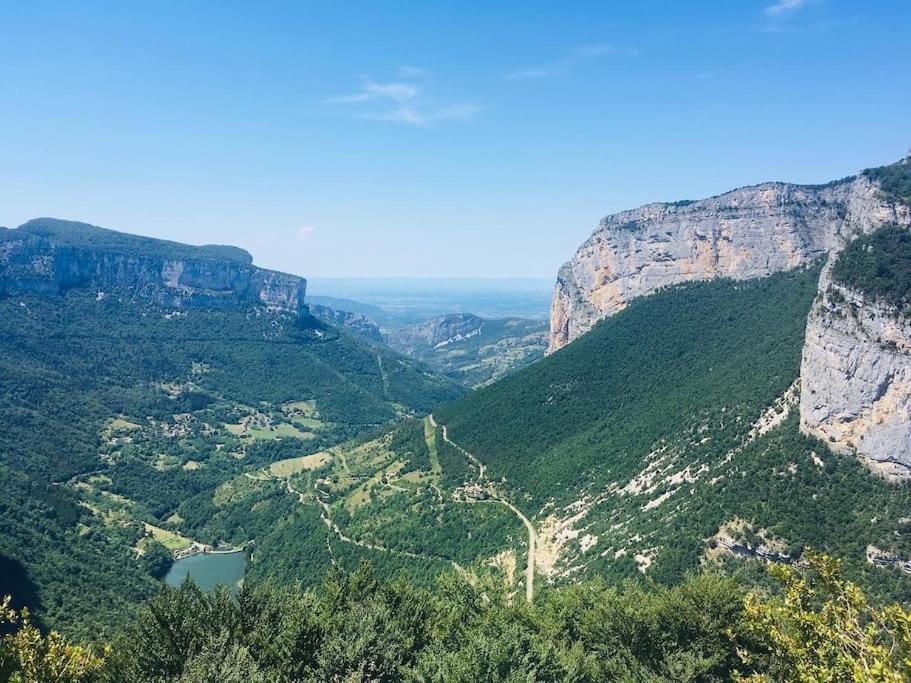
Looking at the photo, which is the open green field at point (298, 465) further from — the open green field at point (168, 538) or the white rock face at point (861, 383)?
the white rock face at point (861, 383)

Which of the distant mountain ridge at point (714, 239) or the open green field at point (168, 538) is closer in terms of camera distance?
the open green field at point (168, 538)

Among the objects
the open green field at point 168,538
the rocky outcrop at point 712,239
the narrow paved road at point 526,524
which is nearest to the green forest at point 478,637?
the narrow paved road at point 526,524

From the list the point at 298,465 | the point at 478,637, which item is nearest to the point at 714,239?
the point at 298,465

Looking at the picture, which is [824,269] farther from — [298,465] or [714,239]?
[298,465]

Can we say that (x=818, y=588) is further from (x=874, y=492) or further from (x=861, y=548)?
(x=874, y=492)

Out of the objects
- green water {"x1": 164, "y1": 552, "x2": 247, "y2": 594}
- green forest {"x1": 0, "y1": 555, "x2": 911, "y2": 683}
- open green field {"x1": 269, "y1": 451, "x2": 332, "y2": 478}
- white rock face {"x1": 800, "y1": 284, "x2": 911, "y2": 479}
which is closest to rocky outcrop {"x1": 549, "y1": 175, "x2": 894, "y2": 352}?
white rock face {"x1": 800, "y1": 284, "x2": 911, "y2": 479}

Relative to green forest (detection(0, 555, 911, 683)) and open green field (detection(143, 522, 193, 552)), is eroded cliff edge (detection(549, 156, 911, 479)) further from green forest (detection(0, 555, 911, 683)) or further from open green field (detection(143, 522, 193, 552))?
open green field (detection(143, 522, 193, 552))
